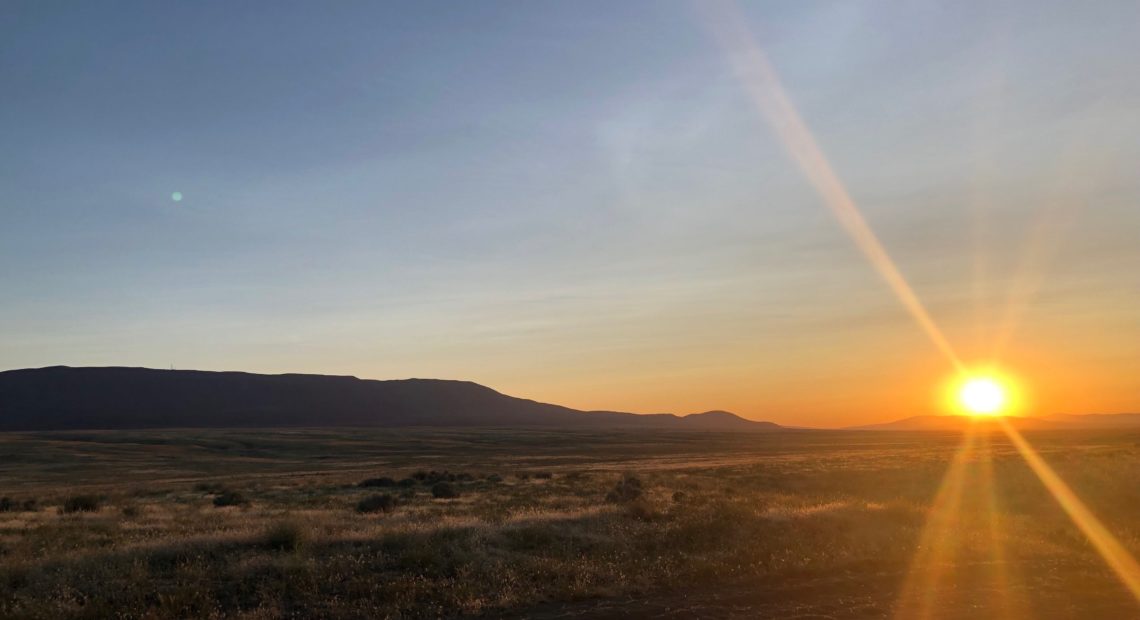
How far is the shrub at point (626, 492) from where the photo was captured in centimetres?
2575

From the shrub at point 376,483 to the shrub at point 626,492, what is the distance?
12.1m

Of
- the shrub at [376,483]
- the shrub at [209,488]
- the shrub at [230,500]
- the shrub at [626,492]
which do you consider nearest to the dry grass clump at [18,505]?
the shrub at [230,500]

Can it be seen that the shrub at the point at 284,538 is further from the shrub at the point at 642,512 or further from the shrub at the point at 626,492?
the shrub at the point at 626,492

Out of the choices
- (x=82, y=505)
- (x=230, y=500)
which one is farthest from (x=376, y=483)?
(x=82, y=505)

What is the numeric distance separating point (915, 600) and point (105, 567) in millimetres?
12659

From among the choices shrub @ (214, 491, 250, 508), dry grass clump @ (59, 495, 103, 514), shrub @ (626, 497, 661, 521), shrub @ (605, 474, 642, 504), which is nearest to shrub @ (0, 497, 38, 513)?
dry grass clump @ (59, 495, 103, 514)

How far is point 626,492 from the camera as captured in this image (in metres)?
29.1

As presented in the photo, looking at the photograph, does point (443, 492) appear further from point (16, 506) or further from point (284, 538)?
point (284, 538)

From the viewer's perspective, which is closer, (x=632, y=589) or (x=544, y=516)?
(x=632, y=589)

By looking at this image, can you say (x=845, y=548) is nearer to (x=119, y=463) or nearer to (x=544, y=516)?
(x=544, y=516)

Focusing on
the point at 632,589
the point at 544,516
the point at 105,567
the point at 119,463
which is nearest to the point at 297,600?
the point at 105,567

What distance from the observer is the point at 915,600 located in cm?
1090

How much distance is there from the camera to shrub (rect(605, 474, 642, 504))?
2575 centimetres

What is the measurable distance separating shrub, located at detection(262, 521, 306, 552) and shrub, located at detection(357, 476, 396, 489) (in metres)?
22.5
